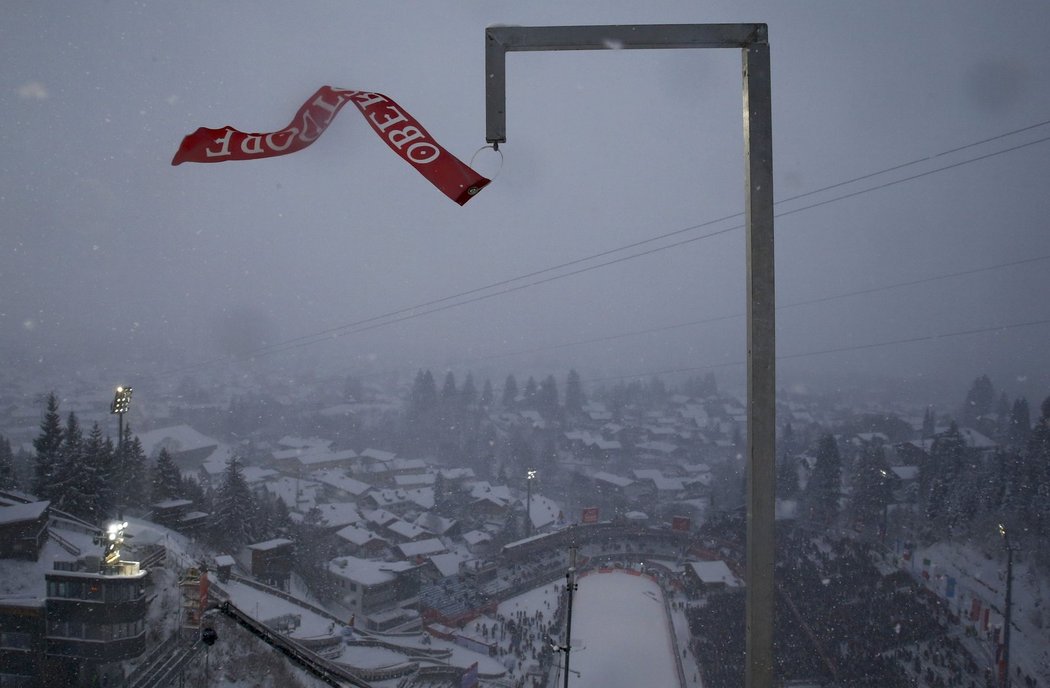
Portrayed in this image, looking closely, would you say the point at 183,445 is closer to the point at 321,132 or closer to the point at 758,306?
the point at 321,132

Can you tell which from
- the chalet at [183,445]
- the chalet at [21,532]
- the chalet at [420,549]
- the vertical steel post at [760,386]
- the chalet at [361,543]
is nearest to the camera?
the vertical steel post at [760,386]

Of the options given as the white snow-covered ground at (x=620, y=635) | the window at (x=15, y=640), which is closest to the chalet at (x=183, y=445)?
the white snow-covered ground at (x=620, y=635)

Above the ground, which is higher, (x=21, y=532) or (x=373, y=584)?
(x=21, y=532)

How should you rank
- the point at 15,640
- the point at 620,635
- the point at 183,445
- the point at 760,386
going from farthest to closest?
1. the point at 183,445
2. the point at 620,635
3. the point at 15,640
4. the point at 760,386

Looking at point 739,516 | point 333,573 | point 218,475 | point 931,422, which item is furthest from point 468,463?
point 931,422

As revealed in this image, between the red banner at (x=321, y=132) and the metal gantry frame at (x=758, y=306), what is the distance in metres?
1.41

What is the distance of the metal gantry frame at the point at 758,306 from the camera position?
200 cm

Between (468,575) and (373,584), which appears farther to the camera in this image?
(468,575)

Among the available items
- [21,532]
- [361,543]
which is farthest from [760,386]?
[361,543]

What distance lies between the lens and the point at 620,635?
22.3 m

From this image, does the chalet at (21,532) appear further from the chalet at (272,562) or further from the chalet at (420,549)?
the chalet at (420,549)

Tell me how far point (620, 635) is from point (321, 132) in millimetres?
23706

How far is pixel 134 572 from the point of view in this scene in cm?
1266

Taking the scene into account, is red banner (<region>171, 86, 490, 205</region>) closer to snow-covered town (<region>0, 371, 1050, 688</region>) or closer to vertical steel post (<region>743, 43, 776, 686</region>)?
vertical steel post (<region>743, 43, 776, 686</region>)
